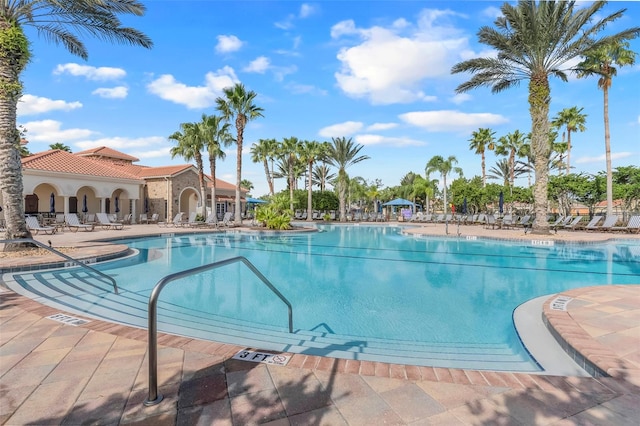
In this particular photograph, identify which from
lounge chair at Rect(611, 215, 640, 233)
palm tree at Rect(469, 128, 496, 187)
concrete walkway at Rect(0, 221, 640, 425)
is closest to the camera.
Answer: concrete walkway at Rect(0, 221, 640, 425)

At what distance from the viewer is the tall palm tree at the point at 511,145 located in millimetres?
40062

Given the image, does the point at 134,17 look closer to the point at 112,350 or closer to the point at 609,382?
the point at 112,350

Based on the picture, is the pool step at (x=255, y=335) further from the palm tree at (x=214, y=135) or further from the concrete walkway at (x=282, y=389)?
the palm tree at (x=214, y=135)

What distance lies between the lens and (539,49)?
16172mm

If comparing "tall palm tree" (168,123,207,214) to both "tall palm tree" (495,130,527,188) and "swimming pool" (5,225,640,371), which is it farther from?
"tall palm tree" (495,130,527,188)

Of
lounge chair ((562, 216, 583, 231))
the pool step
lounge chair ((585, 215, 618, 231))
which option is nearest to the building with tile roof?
the pool step

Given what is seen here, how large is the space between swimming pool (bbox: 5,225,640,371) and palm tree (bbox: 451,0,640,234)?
6936 millimetres

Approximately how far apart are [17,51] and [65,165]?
1745cm

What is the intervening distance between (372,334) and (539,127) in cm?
1716

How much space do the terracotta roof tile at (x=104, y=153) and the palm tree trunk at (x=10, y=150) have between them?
86.7 feet

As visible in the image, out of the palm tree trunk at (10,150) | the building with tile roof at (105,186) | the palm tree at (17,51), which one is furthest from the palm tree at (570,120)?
the palm tree trunk at (10,150)

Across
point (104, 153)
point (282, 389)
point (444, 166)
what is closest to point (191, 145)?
point (104, 153)

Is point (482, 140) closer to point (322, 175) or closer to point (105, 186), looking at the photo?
point (322, 175)

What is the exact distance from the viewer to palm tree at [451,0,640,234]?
50.0 feet
